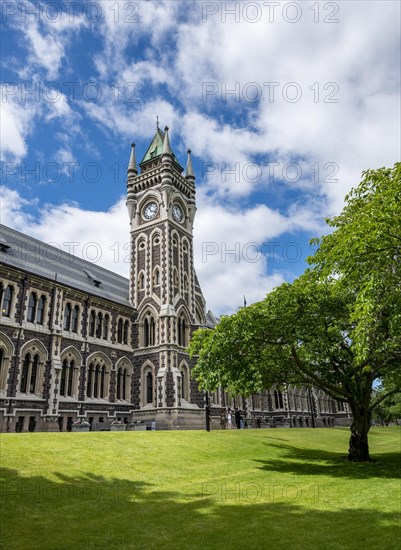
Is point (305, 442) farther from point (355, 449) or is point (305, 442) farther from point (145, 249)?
point (145, 249)

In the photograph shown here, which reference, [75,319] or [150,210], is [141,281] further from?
[75,319]

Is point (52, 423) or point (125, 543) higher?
point (52, 423)

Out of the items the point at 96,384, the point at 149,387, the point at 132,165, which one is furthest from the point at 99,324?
the point at 132,165

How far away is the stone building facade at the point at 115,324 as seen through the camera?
2903 cm

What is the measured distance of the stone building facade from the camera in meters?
29.0

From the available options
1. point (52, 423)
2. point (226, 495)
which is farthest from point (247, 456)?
point (52, 423)

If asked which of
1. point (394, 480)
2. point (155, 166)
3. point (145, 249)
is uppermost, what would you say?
point (155, 166)

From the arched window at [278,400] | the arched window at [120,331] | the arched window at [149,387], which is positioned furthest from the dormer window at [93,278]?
the arched window at [278,400]

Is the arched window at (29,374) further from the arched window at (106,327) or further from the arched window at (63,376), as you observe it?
the arched window at (106,327)

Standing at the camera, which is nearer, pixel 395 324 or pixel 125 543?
pixel 125 543

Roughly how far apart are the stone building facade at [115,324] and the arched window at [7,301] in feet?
0.32

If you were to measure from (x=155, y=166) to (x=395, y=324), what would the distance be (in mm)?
36207

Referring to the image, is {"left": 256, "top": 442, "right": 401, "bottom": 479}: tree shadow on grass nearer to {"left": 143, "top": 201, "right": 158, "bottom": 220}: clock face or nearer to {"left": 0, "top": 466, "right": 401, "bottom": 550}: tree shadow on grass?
{"left": 0, "top": 466, "right": 401, "bottom": 550}: tree shadow on grass

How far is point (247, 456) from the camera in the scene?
19922 mm
